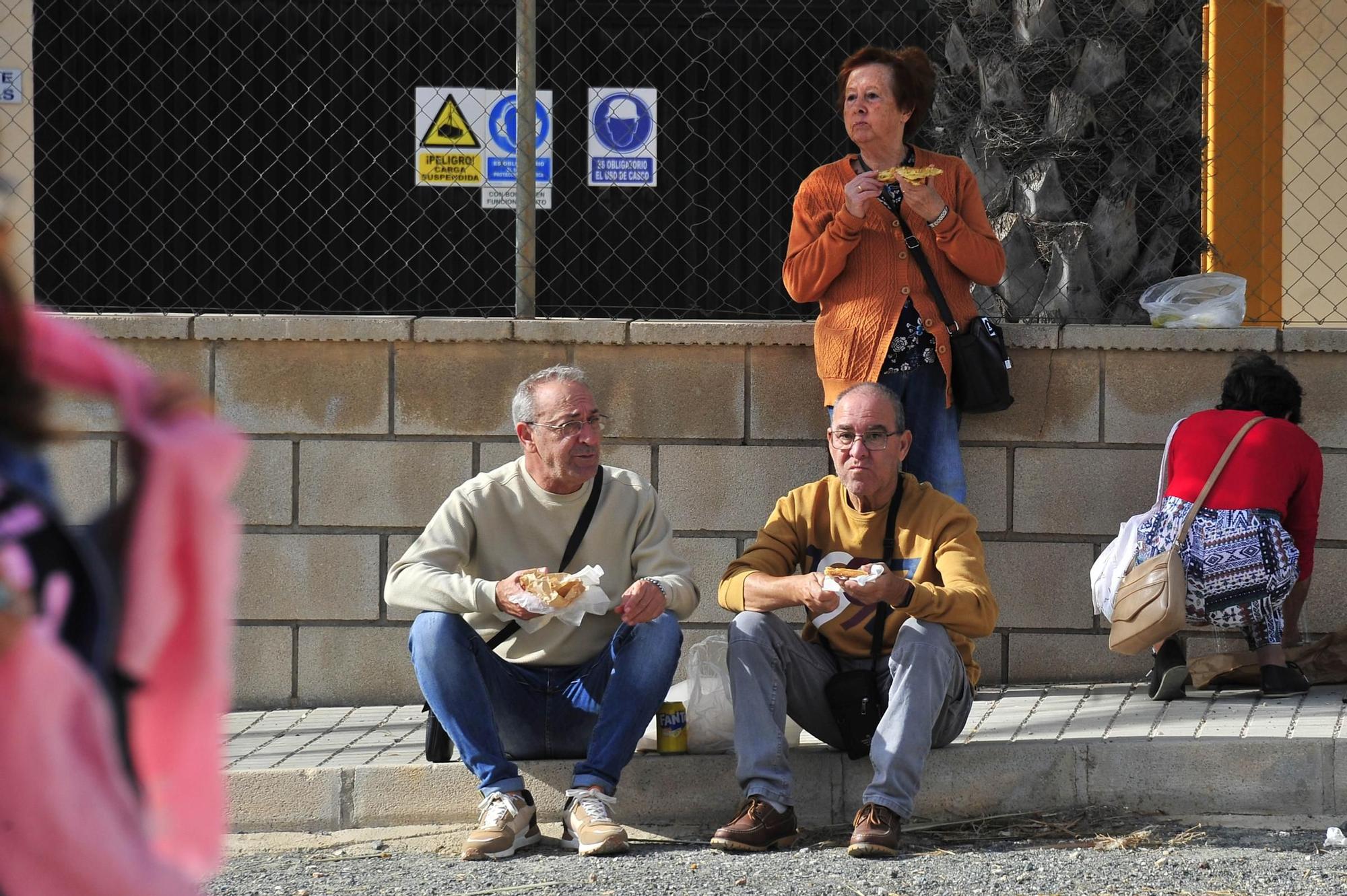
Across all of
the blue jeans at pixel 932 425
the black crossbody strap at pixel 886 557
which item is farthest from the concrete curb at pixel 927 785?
the blue jeans at pixel 932 425

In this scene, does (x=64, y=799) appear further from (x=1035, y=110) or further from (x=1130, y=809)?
(x=1035, y=110)

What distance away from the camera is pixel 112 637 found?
141 centimetres

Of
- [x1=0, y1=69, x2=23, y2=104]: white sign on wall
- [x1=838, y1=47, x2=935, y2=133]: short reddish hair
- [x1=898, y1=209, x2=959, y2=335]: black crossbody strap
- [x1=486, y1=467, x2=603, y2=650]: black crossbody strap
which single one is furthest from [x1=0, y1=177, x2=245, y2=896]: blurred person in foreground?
[x1=0, y1=69, x2=23, y2=104]: white sign on wall

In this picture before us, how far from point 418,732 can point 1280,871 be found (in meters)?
2.74

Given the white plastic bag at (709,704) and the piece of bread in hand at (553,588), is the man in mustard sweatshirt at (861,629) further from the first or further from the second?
the piece of bread in hand at (553,588)

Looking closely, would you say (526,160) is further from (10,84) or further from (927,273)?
(10,84)

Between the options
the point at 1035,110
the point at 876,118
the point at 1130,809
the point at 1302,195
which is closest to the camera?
the point at 1130,809

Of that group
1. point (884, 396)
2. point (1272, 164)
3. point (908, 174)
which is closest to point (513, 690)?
point (884, 396)

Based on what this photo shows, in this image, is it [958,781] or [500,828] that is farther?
[958,781]

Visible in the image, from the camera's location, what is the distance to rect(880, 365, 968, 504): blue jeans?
557cm

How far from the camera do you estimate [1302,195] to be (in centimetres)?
741

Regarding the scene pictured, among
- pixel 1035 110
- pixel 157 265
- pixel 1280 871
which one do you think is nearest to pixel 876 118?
pixel 1035 110

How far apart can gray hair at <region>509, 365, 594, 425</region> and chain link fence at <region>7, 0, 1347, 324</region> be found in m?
2.35

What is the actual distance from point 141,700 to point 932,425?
4.39 meters
